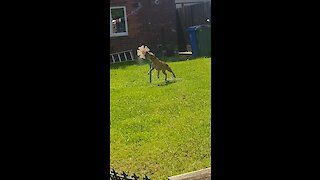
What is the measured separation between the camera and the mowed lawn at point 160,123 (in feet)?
10.2

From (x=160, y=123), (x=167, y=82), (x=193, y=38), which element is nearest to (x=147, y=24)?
(x=193, y=38)

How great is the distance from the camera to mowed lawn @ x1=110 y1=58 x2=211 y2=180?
10.2 ft

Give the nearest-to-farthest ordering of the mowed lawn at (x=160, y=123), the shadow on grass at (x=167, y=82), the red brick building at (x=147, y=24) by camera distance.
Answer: the mowed lawn at (x=160, y=123) → the shadow on grass at (x=167, y=82) → the red brick building at (x=147, y=24)

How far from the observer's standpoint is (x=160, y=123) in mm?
4207

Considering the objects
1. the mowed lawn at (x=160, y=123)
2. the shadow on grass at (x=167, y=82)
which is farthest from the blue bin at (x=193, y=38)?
the shadow on grass at (x=167, y=82)

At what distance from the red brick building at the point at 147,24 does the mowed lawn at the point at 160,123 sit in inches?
62.6

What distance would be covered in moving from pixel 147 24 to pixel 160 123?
4578 millimetres

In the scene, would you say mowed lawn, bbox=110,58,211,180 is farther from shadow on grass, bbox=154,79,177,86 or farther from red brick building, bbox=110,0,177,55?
red brick building, bbox=110,0,177,55

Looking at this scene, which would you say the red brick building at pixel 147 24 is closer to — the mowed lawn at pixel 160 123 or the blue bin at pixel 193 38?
the blue bin at pixel 193 38
